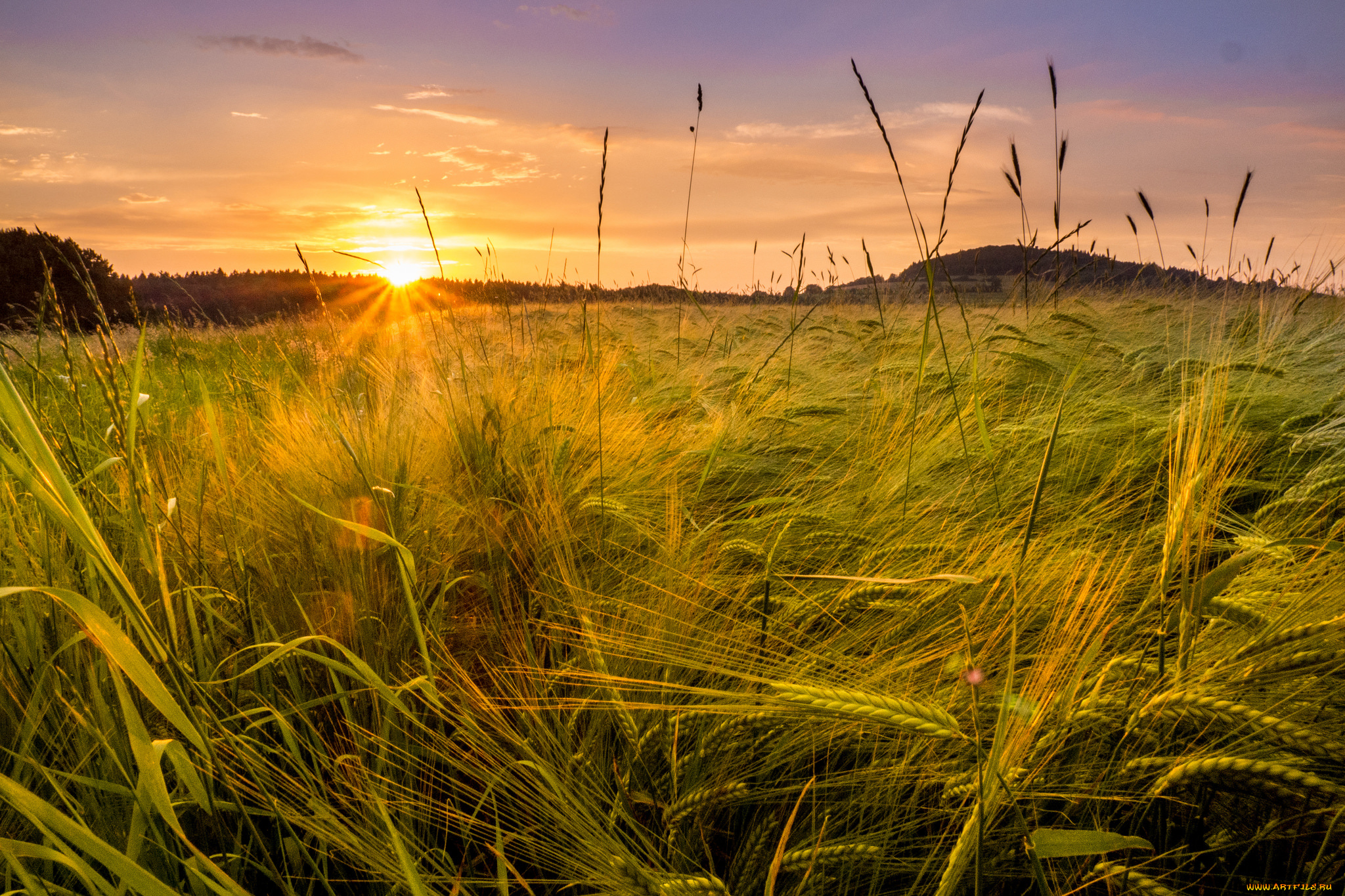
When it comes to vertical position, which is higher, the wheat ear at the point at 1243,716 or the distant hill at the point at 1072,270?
the distant hill at the point at 1072,270

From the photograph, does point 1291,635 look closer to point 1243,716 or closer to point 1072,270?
point 1243,716

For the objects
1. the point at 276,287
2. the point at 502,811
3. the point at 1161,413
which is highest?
the point at 276,287

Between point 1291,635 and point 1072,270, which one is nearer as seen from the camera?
point 1291,635

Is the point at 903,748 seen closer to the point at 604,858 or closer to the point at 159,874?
the point at 604,858

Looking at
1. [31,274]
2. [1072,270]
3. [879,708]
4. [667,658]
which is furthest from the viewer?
[31,274]

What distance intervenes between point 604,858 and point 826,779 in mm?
314

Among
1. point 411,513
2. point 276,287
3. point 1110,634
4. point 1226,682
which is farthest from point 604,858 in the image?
point 276,287

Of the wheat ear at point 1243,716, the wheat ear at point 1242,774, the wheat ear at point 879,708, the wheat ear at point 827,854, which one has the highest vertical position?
the wheat ear at point 879,708

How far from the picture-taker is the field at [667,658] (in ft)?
2.05

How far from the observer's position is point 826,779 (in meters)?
0.81

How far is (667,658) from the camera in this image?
0.79 meters

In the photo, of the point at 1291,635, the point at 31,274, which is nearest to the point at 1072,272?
the point at 1291,635

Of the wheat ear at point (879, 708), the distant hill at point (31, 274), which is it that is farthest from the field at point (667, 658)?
the distant hill at point (31, 274)

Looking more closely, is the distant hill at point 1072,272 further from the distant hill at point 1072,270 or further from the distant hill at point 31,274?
the distant hill at point 31,274
